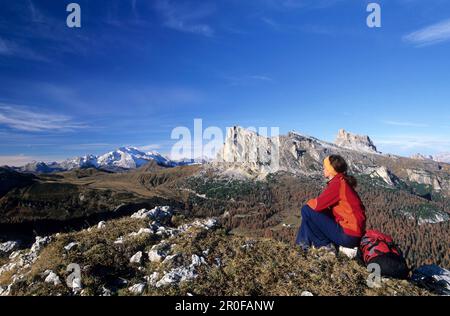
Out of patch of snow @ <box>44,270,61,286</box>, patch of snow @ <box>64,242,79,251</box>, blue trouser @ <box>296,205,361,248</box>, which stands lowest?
patch of snow @ <box>44,270,61,286</box>

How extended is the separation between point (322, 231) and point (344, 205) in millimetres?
1900

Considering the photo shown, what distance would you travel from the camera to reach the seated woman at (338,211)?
1391 cm

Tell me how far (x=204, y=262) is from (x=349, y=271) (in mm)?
6396

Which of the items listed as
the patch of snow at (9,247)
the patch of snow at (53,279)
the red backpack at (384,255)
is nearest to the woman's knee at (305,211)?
the red backpack at (384,255)

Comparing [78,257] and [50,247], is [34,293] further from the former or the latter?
[50,247]

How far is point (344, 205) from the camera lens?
14.0 metres

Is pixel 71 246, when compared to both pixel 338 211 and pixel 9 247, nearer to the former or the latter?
pixel 9 247

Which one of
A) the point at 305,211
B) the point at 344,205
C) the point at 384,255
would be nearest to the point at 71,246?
the point at 305,211

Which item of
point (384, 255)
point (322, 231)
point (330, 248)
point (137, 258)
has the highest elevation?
point (322, 231)

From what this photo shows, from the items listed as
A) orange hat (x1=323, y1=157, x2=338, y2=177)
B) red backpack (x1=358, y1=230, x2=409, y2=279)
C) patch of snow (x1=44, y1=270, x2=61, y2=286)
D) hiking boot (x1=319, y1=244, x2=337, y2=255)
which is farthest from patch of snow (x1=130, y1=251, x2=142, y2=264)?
red backpack (x1=358, y1=230, x2=409, y2=279)

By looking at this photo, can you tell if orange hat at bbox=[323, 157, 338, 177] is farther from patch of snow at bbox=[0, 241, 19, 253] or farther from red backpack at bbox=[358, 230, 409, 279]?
patch of snow at bbox=[0, 241, 19, 253]

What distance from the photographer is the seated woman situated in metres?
13.9

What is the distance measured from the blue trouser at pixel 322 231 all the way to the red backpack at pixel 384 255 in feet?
1.65

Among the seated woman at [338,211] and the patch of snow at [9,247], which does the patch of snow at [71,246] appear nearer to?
the patch of snow at [9,247]
